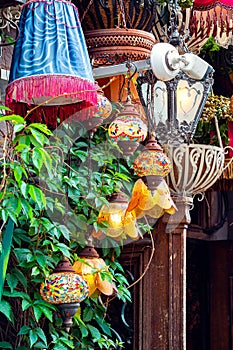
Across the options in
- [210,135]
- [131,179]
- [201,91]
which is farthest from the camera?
[210,135]

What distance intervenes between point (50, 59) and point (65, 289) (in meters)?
1.01

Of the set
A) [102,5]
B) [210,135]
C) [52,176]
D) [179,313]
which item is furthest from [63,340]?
[210,135]

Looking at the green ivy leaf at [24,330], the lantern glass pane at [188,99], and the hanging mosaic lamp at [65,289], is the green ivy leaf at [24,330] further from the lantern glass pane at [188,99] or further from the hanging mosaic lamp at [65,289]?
the lantern glass pane at [188,99]

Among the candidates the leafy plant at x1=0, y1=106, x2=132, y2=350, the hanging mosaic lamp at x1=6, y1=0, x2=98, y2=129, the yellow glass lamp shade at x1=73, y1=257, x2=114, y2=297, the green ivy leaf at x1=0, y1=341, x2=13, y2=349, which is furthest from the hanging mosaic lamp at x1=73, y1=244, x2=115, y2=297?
the hanging mosaic lamp at x1=6, y1=0, x2=98, y2=129

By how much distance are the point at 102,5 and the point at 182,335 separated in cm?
206

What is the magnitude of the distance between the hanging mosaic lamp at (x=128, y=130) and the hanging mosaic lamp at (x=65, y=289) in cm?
67

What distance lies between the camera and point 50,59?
3.27 m

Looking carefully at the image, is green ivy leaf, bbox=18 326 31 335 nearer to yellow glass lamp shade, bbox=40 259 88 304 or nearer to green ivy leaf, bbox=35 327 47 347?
green ivy leaf, bbox=35 327 47 347

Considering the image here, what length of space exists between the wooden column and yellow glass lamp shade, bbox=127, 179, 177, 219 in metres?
0.86

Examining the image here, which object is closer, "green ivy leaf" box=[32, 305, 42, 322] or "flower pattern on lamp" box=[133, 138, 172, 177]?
"green ivy leaf" box=[32, 305, 42, 322]

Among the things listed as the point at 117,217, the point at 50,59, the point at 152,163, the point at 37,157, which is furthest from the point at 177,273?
A: the point at 50,59

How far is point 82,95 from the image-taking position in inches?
132

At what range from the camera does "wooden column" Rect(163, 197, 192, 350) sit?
4.74m

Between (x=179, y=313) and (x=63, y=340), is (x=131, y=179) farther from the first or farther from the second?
(x=63, y=340)
